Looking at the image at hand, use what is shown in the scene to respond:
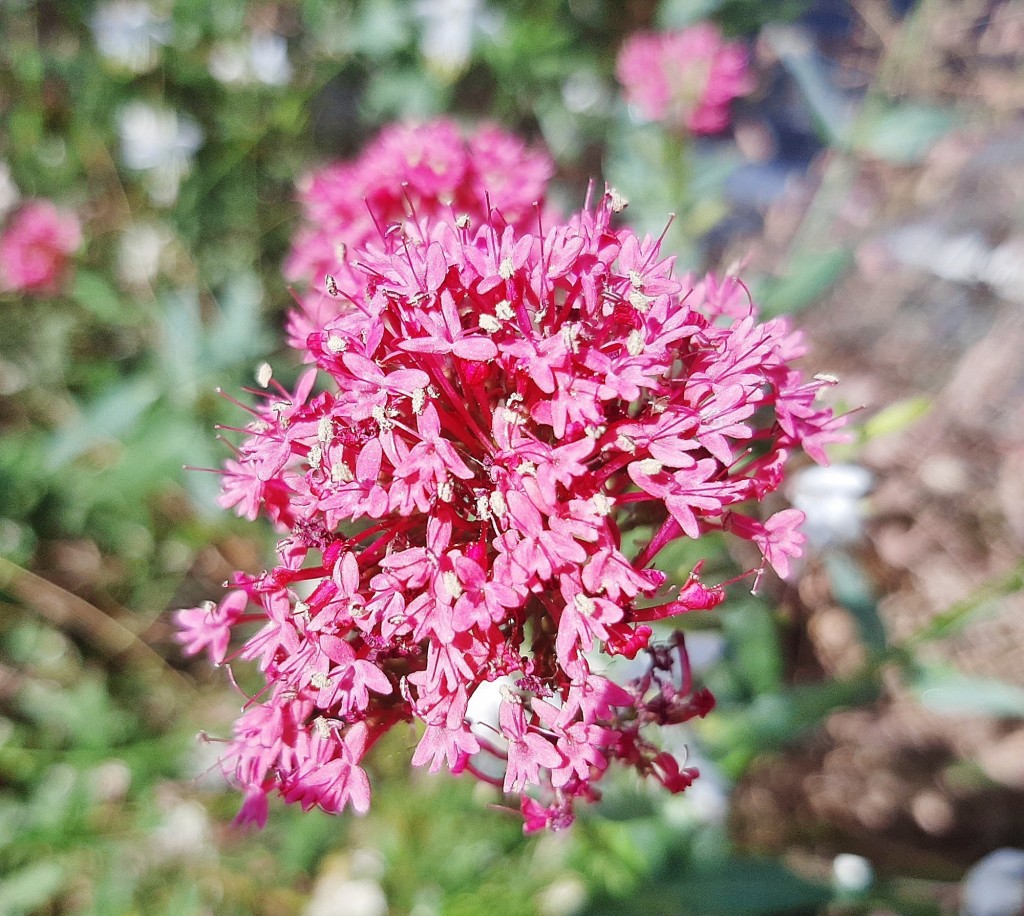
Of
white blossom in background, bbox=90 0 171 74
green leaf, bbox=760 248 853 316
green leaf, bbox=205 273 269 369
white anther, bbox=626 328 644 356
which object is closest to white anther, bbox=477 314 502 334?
white anther, bbox=626 328 644 356

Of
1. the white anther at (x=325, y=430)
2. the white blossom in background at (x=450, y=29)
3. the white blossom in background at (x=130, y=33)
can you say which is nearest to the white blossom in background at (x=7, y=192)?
the white blossom in background at (x=130, y=33)

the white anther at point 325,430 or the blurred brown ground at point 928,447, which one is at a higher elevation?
the blurred brown ground at point 928,447

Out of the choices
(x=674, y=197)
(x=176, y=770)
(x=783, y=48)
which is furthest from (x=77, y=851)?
(x=783, y=48)

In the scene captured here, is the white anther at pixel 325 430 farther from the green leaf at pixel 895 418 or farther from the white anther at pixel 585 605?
the green leaf at pixel 895 418

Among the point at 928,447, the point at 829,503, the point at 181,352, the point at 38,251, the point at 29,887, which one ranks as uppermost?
the point at 38,251

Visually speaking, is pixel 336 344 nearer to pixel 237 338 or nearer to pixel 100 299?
pixel 237 338

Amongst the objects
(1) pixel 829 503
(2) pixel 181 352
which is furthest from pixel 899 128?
(2) pixel 181 352

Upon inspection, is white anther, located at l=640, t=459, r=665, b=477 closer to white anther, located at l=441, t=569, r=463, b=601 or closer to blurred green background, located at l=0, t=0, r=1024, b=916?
white anther, located at l=441, t=569, r=463, b=601
